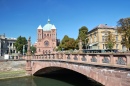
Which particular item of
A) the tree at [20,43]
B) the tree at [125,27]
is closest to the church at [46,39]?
the tree at [20,43]

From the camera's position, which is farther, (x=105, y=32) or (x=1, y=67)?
(x=105, y=32)

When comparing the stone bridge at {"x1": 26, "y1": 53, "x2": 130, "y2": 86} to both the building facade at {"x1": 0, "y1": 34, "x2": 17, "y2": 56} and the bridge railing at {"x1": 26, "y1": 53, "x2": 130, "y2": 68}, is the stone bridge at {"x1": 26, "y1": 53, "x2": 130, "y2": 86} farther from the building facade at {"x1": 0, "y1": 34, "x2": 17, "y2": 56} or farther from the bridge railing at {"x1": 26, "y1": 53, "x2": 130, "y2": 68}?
the building facade at {"x1": 0, "y1": 34, "x2": 17, "y2": 56}

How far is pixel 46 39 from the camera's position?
104m

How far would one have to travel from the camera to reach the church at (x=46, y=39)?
10369 centimetres

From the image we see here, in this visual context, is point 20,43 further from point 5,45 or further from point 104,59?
point 104,59

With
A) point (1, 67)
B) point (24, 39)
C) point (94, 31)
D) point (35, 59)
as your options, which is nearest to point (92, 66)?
point (35, 59)

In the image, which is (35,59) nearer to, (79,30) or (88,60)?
(88,60)

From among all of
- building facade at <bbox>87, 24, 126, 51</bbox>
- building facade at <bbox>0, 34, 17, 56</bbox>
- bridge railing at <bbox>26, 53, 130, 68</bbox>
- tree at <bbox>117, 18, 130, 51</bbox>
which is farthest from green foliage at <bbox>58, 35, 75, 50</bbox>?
bridge railing at <bbox>26, 53, 130, 68</bbox>

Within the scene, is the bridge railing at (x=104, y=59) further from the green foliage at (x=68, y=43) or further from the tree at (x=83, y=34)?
the green foliage at (x=68, y=43)

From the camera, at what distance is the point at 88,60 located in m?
17.1

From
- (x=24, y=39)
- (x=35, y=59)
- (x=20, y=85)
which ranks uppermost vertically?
(x=24, y=39)

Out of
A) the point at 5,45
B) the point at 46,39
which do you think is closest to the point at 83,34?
the point at 46,39

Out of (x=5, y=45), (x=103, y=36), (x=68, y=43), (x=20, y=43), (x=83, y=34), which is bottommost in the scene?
(x=68, y=43)

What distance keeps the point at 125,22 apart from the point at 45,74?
957 inches
